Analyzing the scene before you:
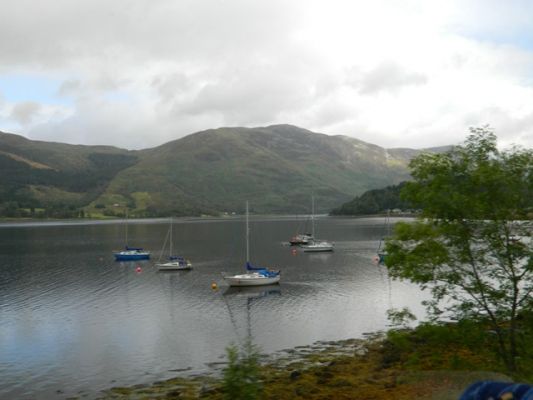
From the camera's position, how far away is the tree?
26938 millimetres

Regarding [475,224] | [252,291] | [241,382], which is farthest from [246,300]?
[241,382]

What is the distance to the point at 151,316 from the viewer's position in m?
64.1

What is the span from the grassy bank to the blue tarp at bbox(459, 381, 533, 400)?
1040 cm

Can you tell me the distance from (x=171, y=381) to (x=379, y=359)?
58.5 ft

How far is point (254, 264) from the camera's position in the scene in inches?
4552

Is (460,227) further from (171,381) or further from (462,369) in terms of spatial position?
(171,381)

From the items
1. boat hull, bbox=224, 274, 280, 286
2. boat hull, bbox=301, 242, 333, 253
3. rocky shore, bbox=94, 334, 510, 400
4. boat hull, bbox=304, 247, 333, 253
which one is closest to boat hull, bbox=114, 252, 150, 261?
boat hull, bbox=304, 247, 333, 253

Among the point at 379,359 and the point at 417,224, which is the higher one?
the point at 417,224

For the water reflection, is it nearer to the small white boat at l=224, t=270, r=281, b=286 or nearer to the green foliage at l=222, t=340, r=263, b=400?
the small white boat at l=224, t=270, r=281, b=286

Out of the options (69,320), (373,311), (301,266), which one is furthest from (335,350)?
(301,266)

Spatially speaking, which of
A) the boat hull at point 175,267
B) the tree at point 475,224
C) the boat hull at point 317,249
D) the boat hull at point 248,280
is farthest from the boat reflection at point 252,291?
the boat hull at point 317,249

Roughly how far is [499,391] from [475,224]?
14.1 m

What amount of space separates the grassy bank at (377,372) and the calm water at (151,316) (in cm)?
436

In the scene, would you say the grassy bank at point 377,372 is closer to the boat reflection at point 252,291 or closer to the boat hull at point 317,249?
the boat reflection at point 252,291
